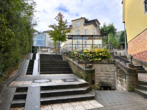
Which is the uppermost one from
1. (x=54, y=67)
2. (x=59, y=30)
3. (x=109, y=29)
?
(x=109, y=29)

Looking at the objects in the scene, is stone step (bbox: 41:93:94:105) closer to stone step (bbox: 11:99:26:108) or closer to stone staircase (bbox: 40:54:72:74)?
stone step (bbox: 11:99:26:108)

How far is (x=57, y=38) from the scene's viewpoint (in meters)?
15.7

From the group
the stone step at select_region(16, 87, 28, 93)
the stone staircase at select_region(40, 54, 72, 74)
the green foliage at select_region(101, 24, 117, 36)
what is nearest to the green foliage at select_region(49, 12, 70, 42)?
the stone staircase at select_region(40, 54, 72, 74)

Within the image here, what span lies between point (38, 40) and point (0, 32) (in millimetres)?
29167

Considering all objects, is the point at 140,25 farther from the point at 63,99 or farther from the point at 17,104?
the point at 17,104

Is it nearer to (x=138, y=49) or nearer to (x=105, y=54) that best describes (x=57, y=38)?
(x=105, y=54)

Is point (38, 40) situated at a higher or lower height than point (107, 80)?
higher

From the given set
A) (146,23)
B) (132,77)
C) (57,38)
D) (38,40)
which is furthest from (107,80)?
(38,40)

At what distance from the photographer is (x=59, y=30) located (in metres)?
15.8

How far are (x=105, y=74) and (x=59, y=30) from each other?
446 inches

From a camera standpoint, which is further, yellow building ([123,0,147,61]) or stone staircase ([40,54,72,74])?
yellow building ([123,0,147,61])

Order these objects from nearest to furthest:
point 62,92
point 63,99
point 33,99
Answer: point 33,99, point 63,99, point 62,92

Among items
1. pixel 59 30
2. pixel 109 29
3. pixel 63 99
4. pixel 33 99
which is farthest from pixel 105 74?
pixel 109 29

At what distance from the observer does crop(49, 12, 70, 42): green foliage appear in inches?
615
